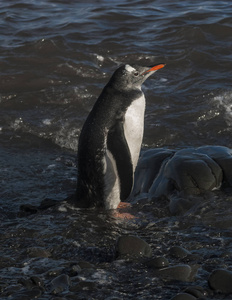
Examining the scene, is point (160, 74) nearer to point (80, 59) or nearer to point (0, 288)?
point (80, 59)

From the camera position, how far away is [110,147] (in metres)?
5.70

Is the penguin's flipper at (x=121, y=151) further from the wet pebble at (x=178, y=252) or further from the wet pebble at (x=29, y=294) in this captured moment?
the wet pebble at (x=29, y=294)

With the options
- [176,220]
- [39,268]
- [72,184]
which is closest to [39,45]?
[72,184]

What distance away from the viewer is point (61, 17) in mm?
13625

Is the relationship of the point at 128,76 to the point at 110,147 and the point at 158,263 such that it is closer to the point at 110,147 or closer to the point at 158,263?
the point at 110,147

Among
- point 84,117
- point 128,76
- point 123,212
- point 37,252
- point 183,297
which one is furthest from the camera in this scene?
point 84,117

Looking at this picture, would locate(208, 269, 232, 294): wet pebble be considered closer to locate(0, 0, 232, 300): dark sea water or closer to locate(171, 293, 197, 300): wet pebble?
locate(0, 0, 232, 300): dark sea water

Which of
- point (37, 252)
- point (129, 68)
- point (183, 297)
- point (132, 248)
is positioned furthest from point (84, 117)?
point (183, 297)

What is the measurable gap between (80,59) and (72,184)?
4876 millimetres

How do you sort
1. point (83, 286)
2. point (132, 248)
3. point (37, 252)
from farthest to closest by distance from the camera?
point (37, 252), point (132, 248), point (83, 286)

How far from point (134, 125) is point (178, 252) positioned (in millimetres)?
1685

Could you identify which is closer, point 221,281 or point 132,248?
point 221,281

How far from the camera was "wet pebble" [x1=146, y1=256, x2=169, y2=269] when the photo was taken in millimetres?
4340

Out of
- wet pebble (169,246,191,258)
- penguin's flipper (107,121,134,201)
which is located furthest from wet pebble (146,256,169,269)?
penguin's flipper (107,121,134,201)
